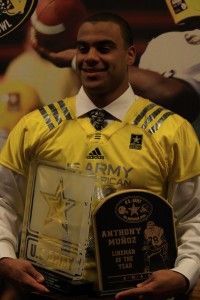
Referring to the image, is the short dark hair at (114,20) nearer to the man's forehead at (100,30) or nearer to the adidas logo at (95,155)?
the man's forehead at (100,30)

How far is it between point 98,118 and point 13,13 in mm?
697

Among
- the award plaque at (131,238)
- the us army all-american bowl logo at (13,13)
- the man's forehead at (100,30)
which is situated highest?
the us army all-american bowl logo at (13,13)

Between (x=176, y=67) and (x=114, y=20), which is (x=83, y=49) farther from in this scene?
(x=176, y=67)

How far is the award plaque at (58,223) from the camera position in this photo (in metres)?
1.14

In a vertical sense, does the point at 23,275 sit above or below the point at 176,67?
below

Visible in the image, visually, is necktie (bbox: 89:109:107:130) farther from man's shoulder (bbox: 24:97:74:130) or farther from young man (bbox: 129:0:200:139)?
young man (bbox: 129:0:200:139)

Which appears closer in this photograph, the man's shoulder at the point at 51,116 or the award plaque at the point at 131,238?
the award plaque at the point at 131,238

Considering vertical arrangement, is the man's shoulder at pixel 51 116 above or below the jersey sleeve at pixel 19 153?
above

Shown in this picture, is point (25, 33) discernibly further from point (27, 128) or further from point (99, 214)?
point (99, 214)

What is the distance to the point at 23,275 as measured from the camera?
1.16m

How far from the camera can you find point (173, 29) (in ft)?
5.58

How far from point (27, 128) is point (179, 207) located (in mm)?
479

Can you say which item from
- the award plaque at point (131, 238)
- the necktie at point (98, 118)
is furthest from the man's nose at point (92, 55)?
the award plaque at point (131, 238)

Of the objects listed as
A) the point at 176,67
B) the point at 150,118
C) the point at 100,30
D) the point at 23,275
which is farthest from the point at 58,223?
the point at 176,67
